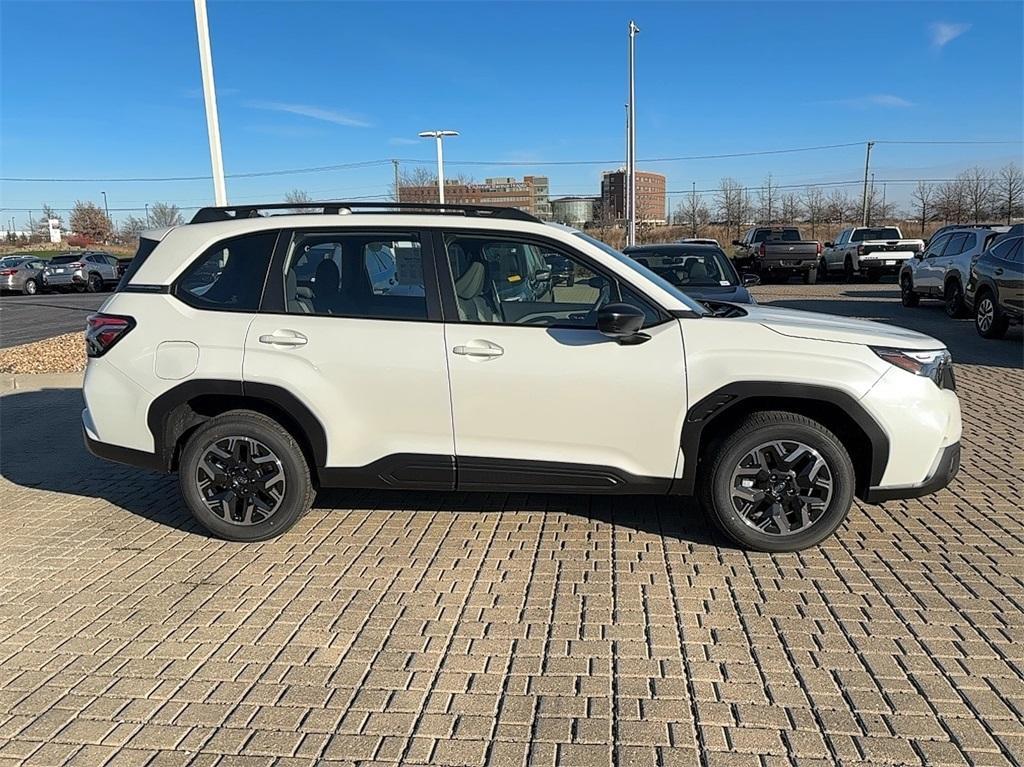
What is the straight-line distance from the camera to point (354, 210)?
4.36m

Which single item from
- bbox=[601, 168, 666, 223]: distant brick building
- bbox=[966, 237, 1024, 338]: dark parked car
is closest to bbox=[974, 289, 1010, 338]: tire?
bbox=[966, 237, 1024, 338]: dark parked car

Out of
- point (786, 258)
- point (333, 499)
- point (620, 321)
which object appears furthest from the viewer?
point (786, 258)

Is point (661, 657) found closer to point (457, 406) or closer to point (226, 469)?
point (457, 406)

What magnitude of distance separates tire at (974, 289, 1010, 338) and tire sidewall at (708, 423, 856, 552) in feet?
30.7

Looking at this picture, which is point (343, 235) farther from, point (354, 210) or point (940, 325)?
point (940, 325)

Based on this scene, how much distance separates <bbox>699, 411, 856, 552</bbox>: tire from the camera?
3.87 meters

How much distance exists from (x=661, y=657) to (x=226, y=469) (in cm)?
265

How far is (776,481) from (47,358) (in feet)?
36.0

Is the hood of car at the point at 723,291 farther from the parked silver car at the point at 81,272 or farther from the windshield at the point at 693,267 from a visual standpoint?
the parked silver car at the point at 81,272

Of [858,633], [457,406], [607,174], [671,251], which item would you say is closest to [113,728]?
[457,406]

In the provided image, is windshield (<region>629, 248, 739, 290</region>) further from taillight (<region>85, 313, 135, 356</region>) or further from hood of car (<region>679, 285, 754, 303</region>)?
taillight (<region>85, 313, 135, 356</region>)

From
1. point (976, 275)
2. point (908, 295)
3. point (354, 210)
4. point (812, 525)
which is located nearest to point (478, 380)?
point (354, 210)

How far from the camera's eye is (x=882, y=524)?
4.45 metres

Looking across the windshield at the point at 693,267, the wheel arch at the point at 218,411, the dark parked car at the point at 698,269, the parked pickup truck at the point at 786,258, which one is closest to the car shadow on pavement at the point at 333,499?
the wheel arch at the point at 218,411
